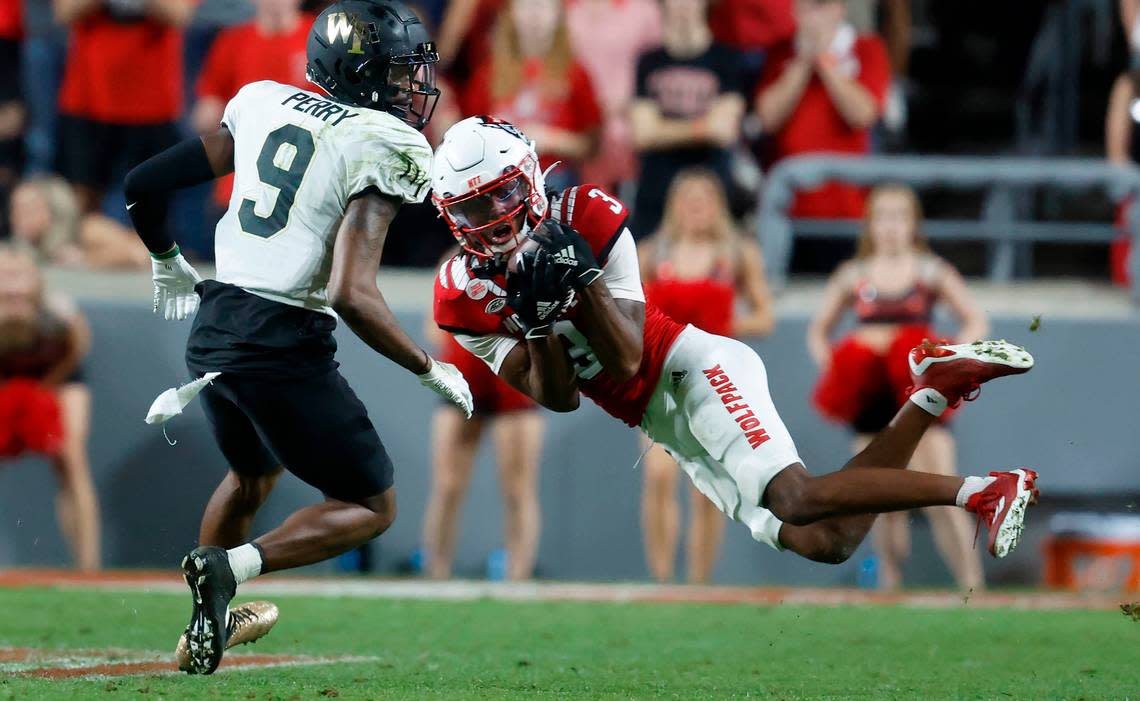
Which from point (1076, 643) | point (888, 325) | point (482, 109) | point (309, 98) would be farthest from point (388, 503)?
point (482, 109)

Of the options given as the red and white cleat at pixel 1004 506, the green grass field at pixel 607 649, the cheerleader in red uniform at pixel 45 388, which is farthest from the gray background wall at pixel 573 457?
the red and white cleat at pixel 1004 506

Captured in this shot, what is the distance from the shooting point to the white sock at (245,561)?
183 inches

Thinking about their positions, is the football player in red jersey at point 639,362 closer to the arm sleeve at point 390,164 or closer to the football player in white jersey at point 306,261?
the arm sleeve at point 390,164

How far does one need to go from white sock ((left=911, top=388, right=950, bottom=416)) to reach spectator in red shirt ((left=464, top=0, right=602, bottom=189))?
406 centimetres

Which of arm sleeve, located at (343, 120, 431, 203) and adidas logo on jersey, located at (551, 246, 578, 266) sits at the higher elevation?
arm sleeve, located at (343, 120, 431, 203)

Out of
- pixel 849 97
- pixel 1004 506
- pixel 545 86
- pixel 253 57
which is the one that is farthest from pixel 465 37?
pixel 1004 506

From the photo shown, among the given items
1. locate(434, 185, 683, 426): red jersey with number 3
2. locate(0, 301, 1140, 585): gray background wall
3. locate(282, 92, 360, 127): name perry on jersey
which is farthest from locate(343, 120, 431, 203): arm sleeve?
locate(0, 301, 1140, 585): gray background wall

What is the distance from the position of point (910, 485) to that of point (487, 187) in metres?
1.55

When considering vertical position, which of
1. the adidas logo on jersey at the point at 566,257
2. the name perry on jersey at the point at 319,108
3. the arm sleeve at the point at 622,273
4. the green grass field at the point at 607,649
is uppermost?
the name perry on jersey at the point at 319,108

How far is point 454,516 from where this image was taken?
8.15 meters

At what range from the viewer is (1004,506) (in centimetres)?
451

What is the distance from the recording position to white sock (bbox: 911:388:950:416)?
4.99 m

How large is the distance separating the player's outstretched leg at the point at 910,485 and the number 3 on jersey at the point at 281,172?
5.72 ft

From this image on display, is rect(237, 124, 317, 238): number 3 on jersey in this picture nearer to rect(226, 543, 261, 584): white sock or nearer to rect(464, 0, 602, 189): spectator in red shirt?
rect(226, 543, 261, 584): white sock
